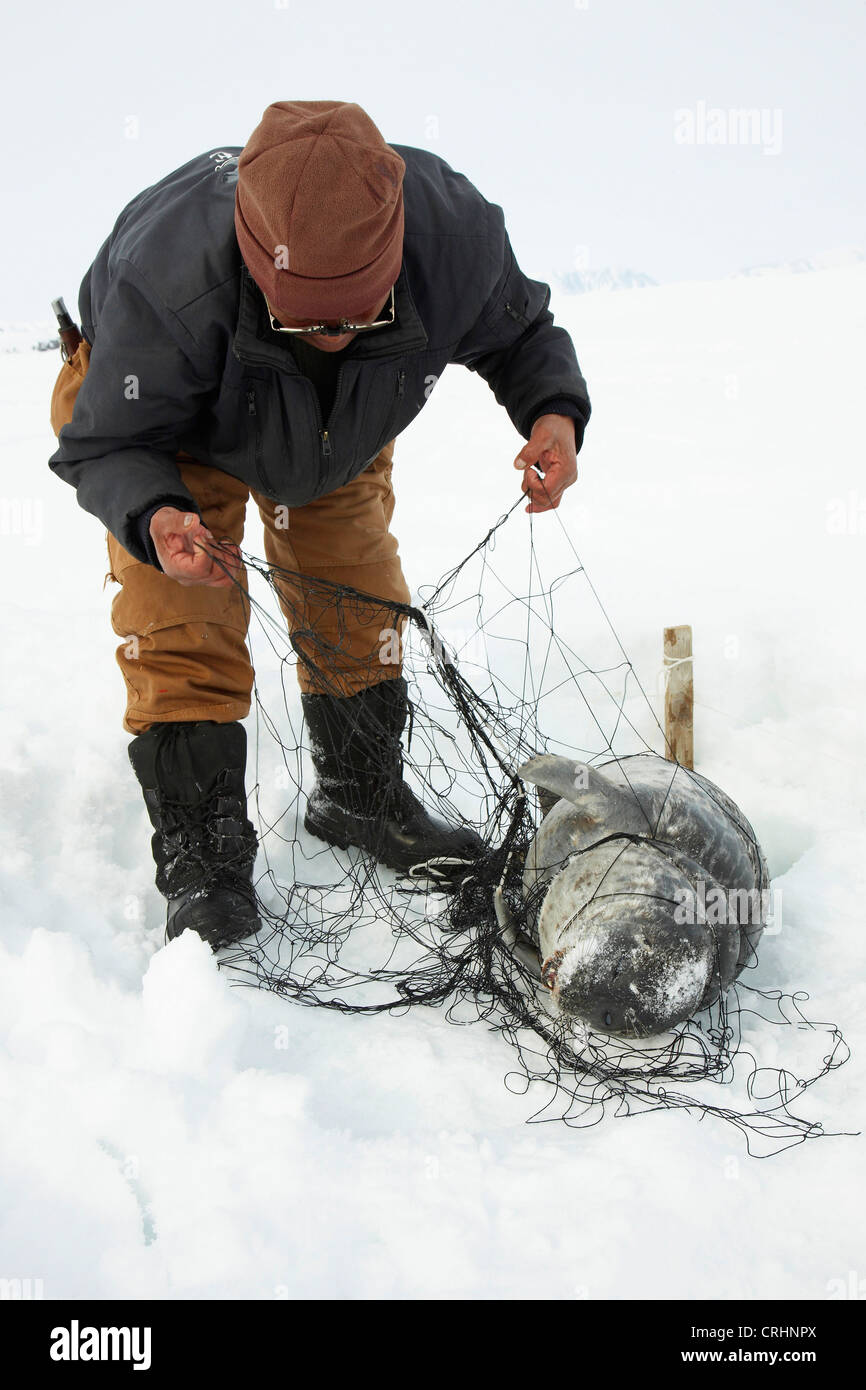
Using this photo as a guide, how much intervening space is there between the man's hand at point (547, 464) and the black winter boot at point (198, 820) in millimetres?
856

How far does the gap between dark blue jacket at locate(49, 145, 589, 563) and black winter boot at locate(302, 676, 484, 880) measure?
570 millimetres

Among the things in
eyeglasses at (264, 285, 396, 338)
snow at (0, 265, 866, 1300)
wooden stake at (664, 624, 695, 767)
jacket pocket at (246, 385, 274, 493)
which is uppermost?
eyeglasses at (264, 285, 396, 338)

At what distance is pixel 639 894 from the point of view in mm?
1799

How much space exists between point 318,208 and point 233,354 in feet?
1.21

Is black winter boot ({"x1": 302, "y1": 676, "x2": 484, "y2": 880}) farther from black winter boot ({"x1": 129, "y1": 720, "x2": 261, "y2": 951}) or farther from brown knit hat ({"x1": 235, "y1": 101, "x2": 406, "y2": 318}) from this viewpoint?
brown knit hat ({"x1": 235, "y1": 101, "x2": 406, "y2": 318})

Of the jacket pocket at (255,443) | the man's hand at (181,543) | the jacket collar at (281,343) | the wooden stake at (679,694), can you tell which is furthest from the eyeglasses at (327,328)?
the wooden stake at (679,694)

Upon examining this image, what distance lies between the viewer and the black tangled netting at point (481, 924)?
177 cm

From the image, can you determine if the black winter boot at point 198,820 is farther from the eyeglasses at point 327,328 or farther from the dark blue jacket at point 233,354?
the eyeglasses at point 327,328

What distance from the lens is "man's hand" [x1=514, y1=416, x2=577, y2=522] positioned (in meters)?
2.21

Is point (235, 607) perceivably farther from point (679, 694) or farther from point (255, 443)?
point (679, 694)

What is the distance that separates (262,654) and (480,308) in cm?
151

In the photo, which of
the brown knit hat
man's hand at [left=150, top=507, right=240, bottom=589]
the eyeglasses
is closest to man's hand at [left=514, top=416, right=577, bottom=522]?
the eyeglasses
